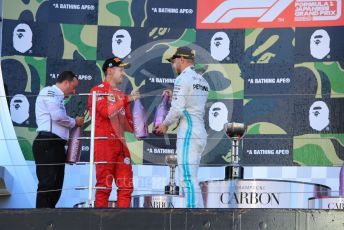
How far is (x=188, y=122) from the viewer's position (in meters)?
6.01

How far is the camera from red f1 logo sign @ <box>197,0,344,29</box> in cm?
786

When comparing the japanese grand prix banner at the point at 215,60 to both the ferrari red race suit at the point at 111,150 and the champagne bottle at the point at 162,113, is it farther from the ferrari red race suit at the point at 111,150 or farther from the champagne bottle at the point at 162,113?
the ferrari red race suit at the point at 111,150

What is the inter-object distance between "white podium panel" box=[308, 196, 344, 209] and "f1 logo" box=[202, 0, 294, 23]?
2.16 metres

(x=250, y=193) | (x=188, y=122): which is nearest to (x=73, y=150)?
(x=188, y=122)

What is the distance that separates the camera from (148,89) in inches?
312

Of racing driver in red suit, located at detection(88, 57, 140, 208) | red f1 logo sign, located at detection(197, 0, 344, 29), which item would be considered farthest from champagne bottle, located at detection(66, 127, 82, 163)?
red f1 logo sign, located at detection(197, 0, 344, 29)

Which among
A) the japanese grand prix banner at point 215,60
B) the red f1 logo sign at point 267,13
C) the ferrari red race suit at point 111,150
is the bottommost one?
the ferrari red race suit at point 111,150

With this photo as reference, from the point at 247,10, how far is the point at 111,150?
2.16 metres

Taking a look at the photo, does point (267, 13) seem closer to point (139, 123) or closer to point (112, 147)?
point (139, 123)

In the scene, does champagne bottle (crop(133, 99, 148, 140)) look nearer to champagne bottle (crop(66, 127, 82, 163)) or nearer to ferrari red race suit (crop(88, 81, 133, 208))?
ferrari red race suit (crop(88, 81, 133, 208))

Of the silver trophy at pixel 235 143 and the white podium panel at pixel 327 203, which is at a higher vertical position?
the silver trophy at pixel 235 143

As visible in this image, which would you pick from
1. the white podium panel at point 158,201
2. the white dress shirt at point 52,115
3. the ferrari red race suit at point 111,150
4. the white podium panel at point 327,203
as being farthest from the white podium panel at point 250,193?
the white dress shirt at point 52,115

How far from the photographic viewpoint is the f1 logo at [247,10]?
26.1ft

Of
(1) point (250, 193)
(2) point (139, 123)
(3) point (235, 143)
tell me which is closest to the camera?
(1) point (250, 193)
